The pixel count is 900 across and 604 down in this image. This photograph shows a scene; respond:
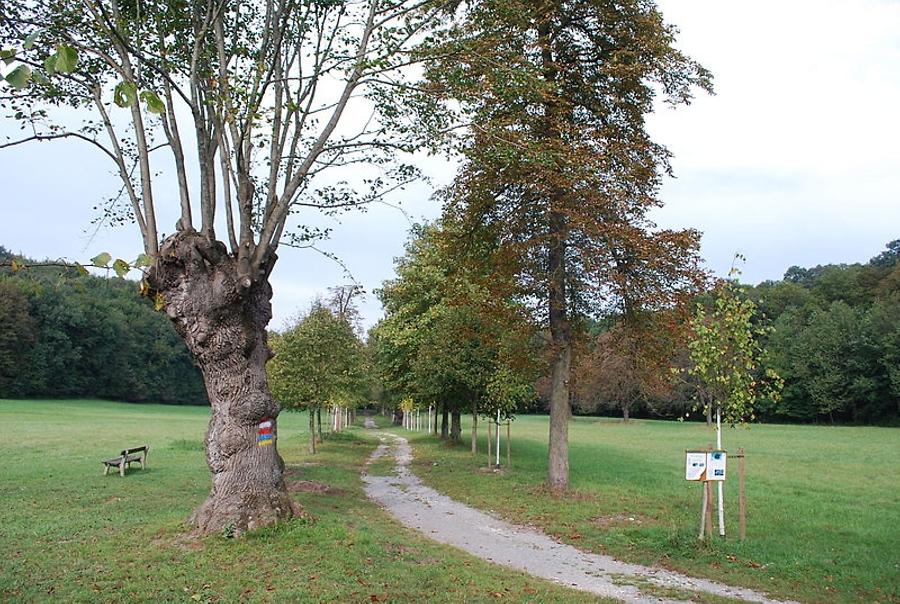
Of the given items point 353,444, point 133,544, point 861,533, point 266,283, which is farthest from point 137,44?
point 353,444

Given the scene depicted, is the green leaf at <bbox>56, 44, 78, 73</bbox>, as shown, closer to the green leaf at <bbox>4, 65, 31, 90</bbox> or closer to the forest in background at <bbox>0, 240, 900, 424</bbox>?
the green leaf at <bbox>4, 65, 31, 90</bbox>

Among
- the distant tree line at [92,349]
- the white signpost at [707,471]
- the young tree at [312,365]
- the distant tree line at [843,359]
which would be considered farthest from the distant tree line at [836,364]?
the distant tree line at [92,349]

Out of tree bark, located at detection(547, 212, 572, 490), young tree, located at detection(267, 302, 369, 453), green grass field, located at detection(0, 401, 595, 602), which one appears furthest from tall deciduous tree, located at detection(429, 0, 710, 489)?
young tree, located at detection(267, 302, 369, 453)

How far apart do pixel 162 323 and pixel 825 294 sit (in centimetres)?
8235

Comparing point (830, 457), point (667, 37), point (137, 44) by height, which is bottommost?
point (830, 457)

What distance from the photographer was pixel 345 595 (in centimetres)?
679

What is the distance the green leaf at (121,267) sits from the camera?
2.67 metres

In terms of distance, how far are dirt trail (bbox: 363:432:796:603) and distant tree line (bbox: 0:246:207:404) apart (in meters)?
50.6

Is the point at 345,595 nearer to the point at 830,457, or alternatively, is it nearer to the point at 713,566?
the point at 713,566

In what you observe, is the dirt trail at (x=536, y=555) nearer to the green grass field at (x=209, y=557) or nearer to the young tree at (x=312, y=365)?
the green grass field at (x=209, y=557)

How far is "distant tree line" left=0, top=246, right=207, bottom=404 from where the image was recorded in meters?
65.0

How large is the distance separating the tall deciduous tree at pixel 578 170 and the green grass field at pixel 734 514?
2.18 metres

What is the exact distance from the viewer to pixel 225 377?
32.2 feet

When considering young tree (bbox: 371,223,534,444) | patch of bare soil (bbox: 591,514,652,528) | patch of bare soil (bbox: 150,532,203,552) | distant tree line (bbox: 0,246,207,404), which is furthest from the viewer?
distant tree line (bbox: 0,246,207,404)
